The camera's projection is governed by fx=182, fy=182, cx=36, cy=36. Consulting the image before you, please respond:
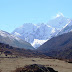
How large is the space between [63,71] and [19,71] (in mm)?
9515

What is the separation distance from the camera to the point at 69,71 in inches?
1554

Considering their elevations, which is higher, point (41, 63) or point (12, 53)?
point (12, 53)

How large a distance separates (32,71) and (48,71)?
3111mm

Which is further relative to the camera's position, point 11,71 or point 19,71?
point 11,71

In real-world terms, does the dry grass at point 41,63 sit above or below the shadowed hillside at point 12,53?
below

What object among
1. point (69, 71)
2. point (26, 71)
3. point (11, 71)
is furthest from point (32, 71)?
point (69, 71)

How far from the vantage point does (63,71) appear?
1544 inches

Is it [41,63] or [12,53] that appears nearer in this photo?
[41,63]

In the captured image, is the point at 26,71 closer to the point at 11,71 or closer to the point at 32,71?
the point at 32,71

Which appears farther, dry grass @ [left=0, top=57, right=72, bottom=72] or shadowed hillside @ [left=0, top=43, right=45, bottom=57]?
shadowed hillside @ [left=0, top=43, right=45, bottom=57]

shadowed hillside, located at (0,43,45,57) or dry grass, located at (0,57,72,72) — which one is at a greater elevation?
shadowed hillside, located at (0,43,45,57)

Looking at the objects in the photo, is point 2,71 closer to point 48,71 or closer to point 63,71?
point 48,71

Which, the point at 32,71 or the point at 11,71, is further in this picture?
the point at 11,71

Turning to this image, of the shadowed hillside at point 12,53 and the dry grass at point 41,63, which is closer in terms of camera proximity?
the dry grass at point 41,63
